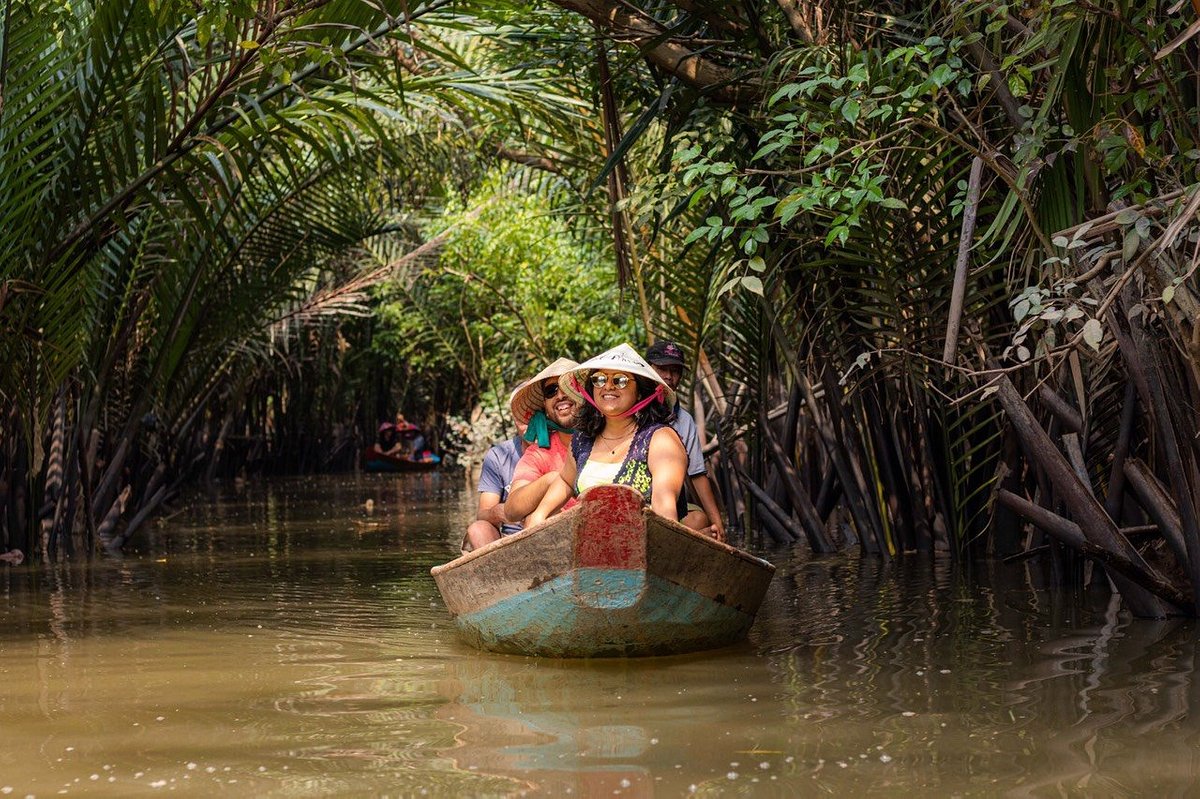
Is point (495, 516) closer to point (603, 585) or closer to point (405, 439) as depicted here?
point (603, 585)

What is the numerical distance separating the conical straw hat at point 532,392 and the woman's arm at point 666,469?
0.74 meters

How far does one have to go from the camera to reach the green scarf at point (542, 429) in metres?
7.13

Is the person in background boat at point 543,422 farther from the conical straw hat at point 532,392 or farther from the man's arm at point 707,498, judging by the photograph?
the man's arm at point 707,498

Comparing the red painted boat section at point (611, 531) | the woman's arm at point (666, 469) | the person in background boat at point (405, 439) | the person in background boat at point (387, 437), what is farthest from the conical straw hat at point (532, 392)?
the person in background boat at point (387, 437)

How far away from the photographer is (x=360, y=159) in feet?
28.1

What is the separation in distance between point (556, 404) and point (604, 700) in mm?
2202

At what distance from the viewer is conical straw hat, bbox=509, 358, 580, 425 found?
7004 mm

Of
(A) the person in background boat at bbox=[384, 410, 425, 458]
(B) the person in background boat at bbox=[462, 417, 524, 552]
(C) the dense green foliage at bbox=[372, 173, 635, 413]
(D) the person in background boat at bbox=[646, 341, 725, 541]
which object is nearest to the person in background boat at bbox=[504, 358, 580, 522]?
(B) the person in background boat at bbox=[462, 417, 524, 552]

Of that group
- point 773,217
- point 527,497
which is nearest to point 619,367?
point 527,497

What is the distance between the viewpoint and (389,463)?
29516mm

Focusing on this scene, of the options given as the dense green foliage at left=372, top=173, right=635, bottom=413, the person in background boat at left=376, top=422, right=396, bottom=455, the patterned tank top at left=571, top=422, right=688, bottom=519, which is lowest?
the patterned tank top at left=571, top=422, right=688, bottom=519

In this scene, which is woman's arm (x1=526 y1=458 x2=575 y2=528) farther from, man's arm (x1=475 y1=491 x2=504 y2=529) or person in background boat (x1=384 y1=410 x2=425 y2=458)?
person in background boat (x1=384 y1=410 x2=425 y2=458)

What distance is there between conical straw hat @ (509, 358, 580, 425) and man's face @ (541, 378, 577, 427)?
0.09 feet

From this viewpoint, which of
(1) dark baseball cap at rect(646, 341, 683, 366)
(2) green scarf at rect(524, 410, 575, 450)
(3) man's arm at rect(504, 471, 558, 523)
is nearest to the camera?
(3) man's arm at rect(504, 471, 558, 523)
